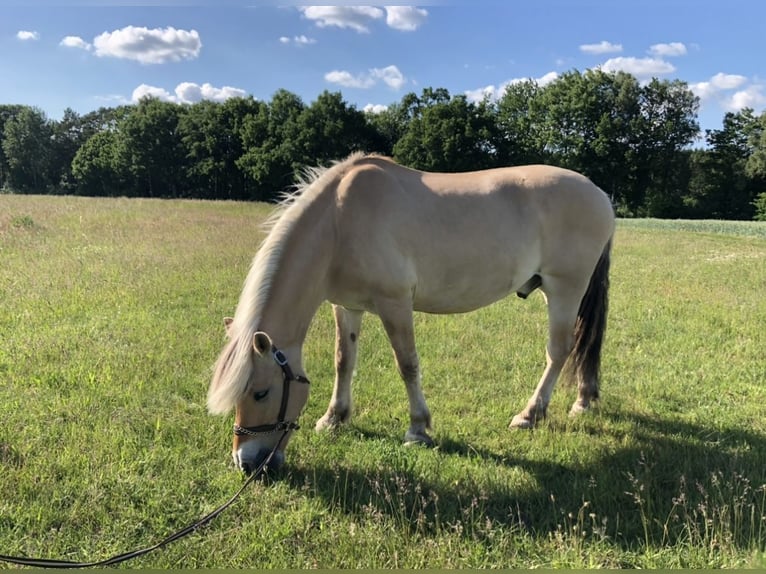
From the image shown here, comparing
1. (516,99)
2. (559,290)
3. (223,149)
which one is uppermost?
(516,99)

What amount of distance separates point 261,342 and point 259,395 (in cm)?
38

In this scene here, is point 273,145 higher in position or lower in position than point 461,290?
higher

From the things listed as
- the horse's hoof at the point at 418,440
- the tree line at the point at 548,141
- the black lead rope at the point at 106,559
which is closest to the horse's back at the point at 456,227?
the horse's hoof at the point at 418,440

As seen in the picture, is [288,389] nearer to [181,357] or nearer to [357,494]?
[357,494]

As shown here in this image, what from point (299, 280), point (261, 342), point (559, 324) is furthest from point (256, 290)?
point (559, 324)

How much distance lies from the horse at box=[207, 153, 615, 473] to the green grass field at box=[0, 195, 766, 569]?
1.30 ft

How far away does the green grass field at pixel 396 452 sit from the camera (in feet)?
8.66

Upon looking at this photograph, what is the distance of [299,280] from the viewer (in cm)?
334

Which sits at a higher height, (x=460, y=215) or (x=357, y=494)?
(x=460, y=215)

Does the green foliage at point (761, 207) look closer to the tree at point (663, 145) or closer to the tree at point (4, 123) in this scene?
the tree at point (663, 145)

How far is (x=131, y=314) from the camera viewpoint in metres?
6.93

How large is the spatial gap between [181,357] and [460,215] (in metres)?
3.57

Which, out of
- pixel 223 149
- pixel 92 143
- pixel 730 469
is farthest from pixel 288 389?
pixel 92 143

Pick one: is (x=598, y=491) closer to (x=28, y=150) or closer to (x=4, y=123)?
(x=28, y=150)
